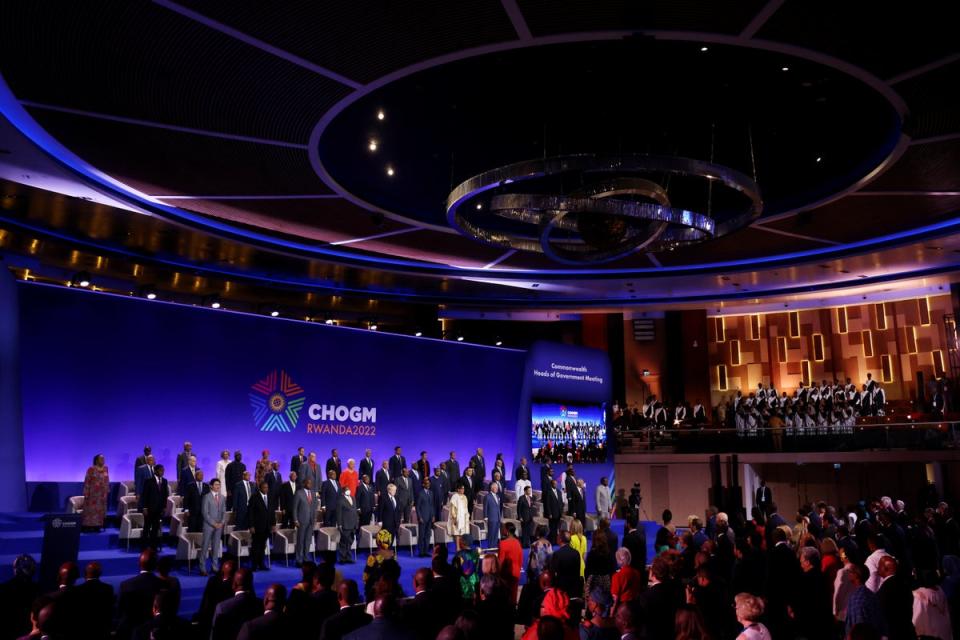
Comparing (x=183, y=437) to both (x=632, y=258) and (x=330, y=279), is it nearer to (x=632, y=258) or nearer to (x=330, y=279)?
(x=330, y=279)

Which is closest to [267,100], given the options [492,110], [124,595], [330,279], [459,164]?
[492,110]

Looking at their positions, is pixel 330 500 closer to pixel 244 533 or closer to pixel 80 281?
pixel 244 533

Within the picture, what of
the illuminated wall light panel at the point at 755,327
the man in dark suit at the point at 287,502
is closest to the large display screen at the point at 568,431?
the illuminated wall light panel at the point at 755,327

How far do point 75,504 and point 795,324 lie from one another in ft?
68.6

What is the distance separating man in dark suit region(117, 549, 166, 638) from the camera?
18.3 feet

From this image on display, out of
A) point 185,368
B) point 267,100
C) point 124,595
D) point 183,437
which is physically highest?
point 267,100

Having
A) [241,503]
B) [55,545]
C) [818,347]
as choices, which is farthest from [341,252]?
[818,347]

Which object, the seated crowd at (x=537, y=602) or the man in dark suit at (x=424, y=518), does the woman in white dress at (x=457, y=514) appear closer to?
the man in dark suit at (x=424, y=518)

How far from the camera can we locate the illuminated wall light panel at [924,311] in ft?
72.8

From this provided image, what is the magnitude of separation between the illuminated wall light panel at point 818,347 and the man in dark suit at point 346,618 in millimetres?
22120

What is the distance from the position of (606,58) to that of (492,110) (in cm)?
213

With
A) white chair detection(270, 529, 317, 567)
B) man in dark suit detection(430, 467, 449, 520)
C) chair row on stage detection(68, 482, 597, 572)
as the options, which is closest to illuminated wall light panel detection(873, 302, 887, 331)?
chair row on stage detection(68, 482, 597, 572)

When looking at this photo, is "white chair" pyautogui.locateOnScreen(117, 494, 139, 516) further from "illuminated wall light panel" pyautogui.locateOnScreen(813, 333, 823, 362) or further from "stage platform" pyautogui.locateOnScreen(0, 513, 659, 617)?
"illuminated wall light panel" pyautogui.locateOnScreen(813, 333, 823, 362)

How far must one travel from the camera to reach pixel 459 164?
40.8ft
